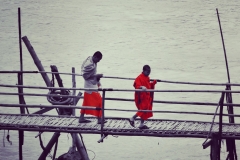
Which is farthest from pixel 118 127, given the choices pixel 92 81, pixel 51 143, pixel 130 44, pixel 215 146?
pixel 130 44

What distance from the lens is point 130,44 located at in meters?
29.2

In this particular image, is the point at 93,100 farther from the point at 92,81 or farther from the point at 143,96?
the point at 143,96

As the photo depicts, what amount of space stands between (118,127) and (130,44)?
21.6 metres

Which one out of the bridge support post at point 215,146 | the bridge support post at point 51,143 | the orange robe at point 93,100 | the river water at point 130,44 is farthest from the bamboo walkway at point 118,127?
the river water at point 130,44

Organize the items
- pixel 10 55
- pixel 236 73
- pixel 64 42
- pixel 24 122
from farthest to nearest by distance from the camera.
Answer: pixel 64 42 < pixel 10 55 < pixel 236 73 < pixel 24 122

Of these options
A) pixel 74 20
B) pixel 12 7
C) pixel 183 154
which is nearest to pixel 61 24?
pixel 74 20

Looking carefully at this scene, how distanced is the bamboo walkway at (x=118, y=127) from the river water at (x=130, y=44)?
8813 millimetres

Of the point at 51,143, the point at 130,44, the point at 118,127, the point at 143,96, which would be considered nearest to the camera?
the point at 143,96

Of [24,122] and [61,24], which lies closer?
[24,122]

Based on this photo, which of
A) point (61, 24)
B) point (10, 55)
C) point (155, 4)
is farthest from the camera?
point (155, 4)

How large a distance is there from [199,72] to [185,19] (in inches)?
318

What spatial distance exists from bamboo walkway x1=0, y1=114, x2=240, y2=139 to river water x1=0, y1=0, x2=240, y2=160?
881 centimetres

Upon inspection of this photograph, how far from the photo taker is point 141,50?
28266mm

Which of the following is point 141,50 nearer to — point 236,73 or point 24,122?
point 236,73
